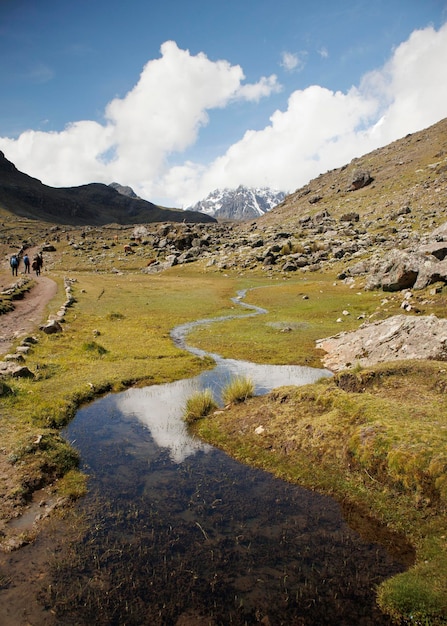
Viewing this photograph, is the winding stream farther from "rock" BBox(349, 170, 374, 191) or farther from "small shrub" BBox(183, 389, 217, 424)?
"rock" BBox(349, 170, 374, 191)

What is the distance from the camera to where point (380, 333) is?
2686 cm

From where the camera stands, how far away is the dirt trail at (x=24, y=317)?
98.2ft

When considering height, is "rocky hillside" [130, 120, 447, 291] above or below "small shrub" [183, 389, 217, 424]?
above

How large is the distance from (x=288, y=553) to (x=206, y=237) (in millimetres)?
142463

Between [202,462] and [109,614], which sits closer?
[109,614]

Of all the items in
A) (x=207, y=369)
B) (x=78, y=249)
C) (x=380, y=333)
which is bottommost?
(x=207, y=369)

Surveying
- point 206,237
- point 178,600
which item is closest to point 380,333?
point 178,600

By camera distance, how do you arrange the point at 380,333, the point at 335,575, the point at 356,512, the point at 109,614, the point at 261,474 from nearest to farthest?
the point at 109,614 < the point at 335,575 < the point at 356,512 < the point at 261,474 < the point at 380,333

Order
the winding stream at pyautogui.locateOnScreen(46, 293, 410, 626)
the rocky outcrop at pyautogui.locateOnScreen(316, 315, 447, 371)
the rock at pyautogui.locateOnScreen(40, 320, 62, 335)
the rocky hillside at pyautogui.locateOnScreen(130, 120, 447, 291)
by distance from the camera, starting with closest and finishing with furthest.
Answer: the winding stream at pyautogui.locateOnScreen(46, 293, 410, 626) → the rocky outcrop at pyautogui.locateOnScreen(316, 315, 447, 371) → the rock at pyautogui.locateOnScreen(40, 320, 62, 335) → the rocky hillside at pyautogui.locateOnScreen(130, 120, 447, 291)

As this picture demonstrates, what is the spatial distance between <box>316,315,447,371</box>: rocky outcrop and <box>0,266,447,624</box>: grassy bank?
85.2 inches

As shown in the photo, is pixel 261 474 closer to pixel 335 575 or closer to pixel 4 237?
A: pixel 335 575

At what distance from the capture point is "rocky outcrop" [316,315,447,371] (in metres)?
21.3

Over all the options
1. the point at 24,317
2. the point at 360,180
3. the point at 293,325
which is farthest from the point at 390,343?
the point at 360,180

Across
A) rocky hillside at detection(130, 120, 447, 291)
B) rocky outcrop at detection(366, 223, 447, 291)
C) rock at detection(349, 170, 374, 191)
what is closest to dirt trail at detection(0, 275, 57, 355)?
rocky outcrop at detection(366, 223, 447, 291)
